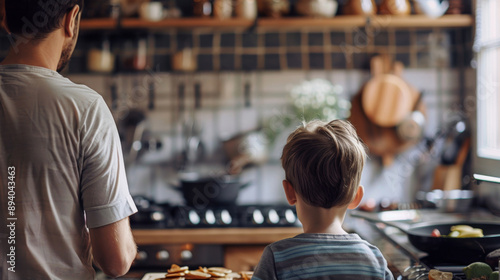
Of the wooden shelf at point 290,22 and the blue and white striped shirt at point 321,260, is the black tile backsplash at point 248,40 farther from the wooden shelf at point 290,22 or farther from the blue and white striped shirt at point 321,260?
the blue and white striped shirt at point 321,260

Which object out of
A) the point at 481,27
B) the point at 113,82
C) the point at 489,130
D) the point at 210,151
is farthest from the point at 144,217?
the point at 481,27

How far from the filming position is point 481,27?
2816mm

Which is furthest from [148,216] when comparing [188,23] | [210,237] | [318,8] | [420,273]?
[420,273]

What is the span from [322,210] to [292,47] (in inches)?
81.5

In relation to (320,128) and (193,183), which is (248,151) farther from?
(320,128)

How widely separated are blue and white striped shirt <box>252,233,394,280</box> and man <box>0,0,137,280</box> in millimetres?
Answer: 314

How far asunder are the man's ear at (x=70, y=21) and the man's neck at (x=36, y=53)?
0.10 ft

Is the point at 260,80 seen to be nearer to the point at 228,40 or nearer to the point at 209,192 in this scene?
the point at 228,40

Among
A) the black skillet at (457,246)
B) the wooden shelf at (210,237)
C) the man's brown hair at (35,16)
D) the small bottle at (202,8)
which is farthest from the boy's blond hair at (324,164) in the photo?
the small bottle at (202,8)

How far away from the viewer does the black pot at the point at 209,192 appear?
8.84 ft

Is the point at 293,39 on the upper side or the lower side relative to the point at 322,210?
upper

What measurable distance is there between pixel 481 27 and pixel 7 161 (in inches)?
101

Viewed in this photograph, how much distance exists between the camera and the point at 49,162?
39.8 inches

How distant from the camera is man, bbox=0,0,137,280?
1007 mm
